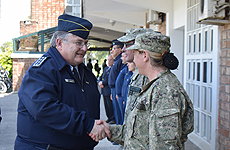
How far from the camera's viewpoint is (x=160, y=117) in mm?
1836

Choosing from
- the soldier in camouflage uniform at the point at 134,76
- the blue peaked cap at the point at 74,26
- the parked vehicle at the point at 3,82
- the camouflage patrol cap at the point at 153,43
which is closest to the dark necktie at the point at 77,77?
the blue peaked cap at the point at 74,26

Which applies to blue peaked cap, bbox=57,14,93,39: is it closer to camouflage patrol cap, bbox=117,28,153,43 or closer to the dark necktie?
the dark necktie

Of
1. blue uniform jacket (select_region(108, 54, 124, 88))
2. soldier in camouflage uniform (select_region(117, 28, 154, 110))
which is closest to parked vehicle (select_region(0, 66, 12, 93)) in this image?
blue uniform jacket (select_region(108, 54, 124, 88))

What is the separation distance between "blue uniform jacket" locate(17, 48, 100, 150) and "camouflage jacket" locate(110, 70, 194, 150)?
42cm

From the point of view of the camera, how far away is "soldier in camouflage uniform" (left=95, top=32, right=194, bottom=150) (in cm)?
183

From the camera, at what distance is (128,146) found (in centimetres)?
214

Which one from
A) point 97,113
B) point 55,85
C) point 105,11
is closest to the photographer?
point 55,85

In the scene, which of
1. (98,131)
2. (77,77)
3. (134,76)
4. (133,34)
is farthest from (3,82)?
(98,131)

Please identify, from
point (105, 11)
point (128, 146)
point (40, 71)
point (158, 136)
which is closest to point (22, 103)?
point (40, 71)

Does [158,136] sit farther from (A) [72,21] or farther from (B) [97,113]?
(A) [72,21]

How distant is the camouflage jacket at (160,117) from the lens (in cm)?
182

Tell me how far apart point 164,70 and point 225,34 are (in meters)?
2.24

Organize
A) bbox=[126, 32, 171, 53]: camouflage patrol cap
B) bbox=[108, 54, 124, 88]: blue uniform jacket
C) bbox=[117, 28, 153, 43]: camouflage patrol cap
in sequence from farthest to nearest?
1. bbox=[108, 54, 124, 88]: blue uniform jacket
2. bbox=[117, 28, 153, 43]: camouflage patrol cap
3. bbox=[126, 32, 171, 53]: camouflage patrol cap

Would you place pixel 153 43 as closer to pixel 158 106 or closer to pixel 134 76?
pixel 158 106
